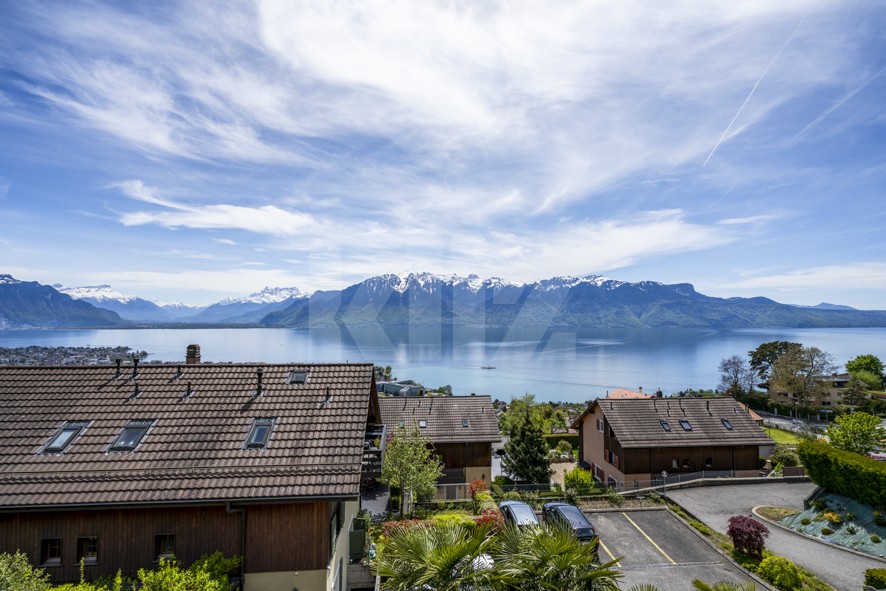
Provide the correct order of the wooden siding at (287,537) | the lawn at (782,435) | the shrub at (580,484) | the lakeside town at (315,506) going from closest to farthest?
the lakeside town at (315,506), the wooden siding at (287,537), the shrub at (580,484), the lawn at (782,435)

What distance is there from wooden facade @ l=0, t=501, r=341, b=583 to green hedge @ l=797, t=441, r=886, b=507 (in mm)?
23826

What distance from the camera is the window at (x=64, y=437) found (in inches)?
483

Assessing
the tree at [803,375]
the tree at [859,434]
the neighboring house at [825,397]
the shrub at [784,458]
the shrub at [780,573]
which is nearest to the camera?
the shrub at [780,573]

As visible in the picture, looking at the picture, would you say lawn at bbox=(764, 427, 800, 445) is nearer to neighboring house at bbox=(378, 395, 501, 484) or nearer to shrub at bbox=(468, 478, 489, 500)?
neighboring house at bbox=(378, 395, 501, 484)

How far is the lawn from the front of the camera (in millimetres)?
50556

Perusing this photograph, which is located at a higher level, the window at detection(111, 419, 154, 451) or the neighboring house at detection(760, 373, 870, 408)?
the window at detection(111, 419, 154, 451)

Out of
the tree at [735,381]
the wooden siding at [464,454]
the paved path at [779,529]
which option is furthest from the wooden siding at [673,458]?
the tree at [735,381]

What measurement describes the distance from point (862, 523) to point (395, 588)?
23309 millimetres

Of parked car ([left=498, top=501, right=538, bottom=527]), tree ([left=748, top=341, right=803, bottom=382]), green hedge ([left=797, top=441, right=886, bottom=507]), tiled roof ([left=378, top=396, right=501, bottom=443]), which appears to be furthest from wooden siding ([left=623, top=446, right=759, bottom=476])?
tree ([left=748, top=341, right=803, bottom=382])

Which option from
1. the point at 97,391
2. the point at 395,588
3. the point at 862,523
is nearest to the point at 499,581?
the point at 395,588

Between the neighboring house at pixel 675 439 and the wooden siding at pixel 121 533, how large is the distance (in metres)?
28.2

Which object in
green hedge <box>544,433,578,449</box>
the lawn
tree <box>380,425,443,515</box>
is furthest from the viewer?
green hedge <box>544,433,578,449</box>

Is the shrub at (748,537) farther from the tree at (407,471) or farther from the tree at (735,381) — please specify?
the tree at (735,381)

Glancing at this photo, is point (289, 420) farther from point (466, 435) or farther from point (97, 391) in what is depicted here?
point (466, 435)
